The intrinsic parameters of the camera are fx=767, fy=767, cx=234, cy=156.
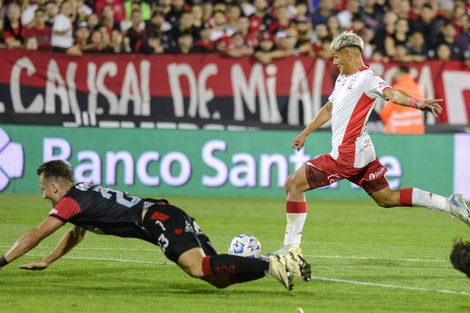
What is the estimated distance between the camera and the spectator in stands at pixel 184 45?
1491cm

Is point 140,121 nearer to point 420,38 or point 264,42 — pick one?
point 264,42

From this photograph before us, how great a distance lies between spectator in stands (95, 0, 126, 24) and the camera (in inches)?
622

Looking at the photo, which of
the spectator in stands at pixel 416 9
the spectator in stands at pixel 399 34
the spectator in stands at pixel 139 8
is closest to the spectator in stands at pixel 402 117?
the spectator in stands at pixel 399 34

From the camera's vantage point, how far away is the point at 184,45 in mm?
15141

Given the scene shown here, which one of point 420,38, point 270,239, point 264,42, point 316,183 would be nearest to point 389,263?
point 316,183

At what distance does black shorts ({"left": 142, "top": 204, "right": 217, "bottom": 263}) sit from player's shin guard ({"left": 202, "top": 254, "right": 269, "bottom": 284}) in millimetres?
209

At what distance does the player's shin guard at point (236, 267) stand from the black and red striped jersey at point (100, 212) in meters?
0.59

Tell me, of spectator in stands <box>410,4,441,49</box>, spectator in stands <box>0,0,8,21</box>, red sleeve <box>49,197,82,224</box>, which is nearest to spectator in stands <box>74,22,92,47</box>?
spectator in stands <box>0,0,8,21</box>

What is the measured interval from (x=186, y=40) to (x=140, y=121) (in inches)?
78.0

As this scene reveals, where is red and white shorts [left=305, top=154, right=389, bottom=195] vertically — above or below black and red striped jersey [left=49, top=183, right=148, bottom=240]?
above

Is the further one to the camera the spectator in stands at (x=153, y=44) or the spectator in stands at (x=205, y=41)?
the spectator in stands at (x=205, y=41)

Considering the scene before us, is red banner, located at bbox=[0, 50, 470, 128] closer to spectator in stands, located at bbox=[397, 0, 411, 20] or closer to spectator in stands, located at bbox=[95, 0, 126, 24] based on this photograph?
spectator in stands, located at bbox=[95, 0, 126, 24]

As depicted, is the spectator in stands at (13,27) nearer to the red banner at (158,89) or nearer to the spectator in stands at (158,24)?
the red banner at (158,89)

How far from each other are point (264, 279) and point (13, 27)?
10.1 meters
